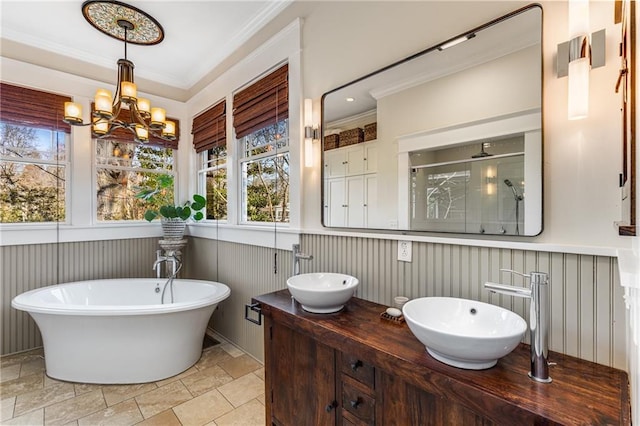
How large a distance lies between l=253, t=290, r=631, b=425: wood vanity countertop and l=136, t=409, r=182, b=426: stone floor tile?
128 cm

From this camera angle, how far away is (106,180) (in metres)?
3.35

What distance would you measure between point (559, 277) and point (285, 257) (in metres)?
1.71

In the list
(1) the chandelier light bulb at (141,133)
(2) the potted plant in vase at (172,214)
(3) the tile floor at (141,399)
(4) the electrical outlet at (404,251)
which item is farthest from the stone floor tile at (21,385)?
(4) the electrical outlet at (404,251)

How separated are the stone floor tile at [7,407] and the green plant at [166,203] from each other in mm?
1714

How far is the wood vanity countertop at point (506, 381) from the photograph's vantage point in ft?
2.70

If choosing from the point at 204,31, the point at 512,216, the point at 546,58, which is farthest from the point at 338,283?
the point at 204,31

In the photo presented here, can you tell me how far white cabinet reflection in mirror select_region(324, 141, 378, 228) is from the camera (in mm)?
1822

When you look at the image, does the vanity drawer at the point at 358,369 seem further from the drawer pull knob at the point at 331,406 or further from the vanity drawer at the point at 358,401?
the drawer pull knob at the point at 331,406

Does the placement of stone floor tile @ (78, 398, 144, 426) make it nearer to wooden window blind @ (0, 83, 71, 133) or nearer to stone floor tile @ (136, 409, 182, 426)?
stone floor tile @ (136, 409, 182, 426)

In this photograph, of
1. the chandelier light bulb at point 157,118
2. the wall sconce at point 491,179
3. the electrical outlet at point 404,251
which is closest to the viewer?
the wall sconce at point 491,179

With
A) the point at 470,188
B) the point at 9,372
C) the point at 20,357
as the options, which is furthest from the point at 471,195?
the point at 20,357

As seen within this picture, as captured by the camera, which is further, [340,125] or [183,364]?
[183,364]

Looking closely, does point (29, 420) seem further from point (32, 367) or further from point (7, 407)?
point (32, 367)

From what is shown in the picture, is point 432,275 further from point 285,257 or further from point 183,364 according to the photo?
point 183,364
